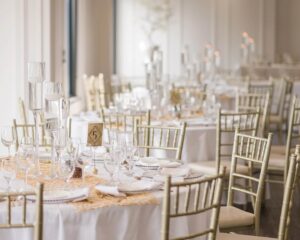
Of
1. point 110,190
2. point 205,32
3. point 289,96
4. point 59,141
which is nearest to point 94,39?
point 205,32

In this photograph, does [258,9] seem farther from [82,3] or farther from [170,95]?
[170,95]

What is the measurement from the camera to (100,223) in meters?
3.01

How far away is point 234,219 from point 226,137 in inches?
75.2

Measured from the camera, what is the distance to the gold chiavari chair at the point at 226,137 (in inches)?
214

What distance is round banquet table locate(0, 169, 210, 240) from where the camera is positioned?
2.92 meters

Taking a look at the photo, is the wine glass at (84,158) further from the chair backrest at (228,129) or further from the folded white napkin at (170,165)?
the chair backrest at (228,129)

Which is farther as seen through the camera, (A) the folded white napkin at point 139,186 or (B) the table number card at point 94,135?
(B) the table number card at point 94,135

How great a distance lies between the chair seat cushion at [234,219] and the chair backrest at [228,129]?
4.22 feet

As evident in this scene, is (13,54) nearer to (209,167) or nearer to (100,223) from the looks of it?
(209,167)

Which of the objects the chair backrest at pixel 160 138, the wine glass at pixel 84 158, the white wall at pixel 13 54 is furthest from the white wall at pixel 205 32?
the wine glass at pixel 84 158

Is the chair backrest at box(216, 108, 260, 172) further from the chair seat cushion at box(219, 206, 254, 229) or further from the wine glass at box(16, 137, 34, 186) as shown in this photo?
the wine glass at box(16, 137, 34, 186)

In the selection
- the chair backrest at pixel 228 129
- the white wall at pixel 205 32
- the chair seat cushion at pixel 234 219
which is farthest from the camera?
the white wall at pixel 205 32

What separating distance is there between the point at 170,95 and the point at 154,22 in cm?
720

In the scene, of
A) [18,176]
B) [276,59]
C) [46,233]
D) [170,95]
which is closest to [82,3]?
[170,95]
